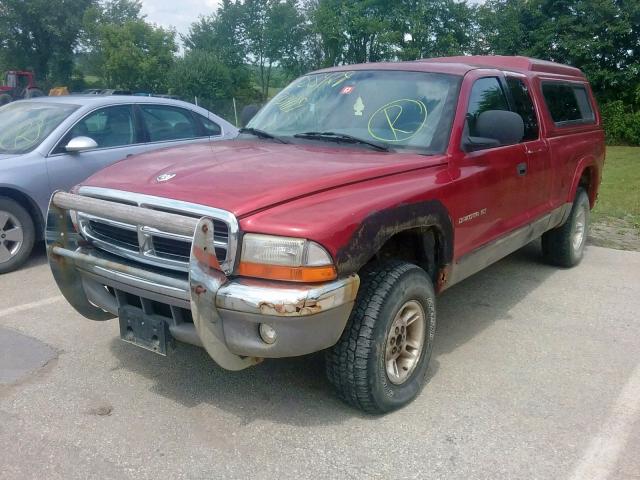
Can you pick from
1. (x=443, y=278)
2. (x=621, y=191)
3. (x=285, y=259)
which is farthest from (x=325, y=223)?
(x=621, y=191)

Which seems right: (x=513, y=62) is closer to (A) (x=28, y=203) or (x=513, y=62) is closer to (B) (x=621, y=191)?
(A) (x=28, y=203)

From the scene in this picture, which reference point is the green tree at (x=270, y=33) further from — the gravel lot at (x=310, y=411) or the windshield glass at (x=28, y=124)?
the gravel lot at (x=310, y=411)

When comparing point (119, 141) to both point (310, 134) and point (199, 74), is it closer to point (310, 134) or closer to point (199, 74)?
point (310, 134)

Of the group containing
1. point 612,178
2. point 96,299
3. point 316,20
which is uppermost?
point 316,20

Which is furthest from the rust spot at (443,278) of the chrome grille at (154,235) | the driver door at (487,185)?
the chrome grille at (154,235)

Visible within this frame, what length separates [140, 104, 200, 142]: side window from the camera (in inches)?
273

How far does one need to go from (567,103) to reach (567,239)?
130 centimetres

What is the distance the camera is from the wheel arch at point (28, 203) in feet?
18.6

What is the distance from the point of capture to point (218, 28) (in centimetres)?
5669

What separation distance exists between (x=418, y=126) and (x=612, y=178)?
1077cm

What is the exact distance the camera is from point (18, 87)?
93.8 ft

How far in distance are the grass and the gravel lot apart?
4.70m

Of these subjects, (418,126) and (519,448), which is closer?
(519,448)

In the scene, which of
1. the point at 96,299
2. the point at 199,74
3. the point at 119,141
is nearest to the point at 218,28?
the point at 199,74
